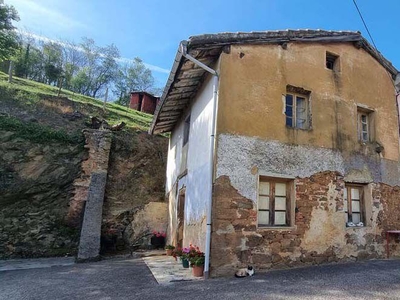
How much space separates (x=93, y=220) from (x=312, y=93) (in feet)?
26.6

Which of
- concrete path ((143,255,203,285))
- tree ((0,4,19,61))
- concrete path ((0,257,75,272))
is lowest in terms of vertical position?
concrete path ((0,257,75,272))

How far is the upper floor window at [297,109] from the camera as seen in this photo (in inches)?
282

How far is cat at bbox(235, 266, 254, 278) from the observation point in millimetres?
5427

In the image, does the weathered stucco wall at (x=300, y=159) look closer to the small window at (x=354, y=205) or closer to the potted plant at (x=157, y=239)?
the small window at (x=354, y=205)

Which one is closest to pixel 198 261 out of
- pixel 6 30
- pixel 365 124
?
pixel 365 124

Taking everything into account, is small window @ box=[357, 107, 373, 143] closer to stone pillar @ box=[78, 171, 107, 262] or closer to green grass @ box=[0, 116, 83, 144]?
stone pillar @ box=[78, 171, 107, 262]

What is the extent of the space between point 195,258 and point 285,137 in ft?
11.5

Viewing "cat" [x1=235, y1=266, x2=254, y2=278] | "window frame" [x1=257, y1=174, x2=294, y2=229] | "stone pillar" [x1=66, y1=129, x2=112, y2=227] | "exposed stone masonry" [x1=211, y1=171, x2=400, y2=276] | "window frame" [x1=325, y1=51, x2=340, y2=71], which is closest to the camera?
"cat" [x1=235, y1=266, x2=254, y2=278]

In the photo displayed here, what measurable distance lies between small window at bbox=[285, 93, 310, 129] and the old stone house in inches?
1.1

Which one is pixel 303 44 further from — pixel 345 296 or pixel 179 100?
pixel 345 296

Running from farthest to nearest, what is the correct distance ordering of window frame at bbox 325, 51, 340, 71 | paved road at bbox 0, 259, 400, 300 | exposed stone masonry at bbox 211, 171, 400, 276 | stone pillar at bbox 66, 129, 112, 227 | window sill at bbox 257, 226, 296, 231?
stone pillar at bbox 66, 129, 112, 227 → window frame at bbox 325, 51, 340, 71 → window sill at bbox 257, 226, 296, 231 → exposed stone masonry at bbox 211, 171, 400, 276 → paved road at bbox 0, 259, 400, 300

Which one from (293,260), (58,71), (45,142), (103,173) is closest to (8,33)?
(58,71)

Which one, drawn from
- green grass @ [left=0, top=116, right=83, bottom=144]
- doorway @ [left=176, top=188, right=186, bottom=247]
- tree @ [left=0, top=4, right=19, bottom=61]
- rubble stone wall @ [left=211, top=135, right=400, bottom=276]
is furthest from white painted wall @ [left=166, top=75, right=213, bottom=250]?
tree @ [left=0, top=4, right=19, bottom=61]

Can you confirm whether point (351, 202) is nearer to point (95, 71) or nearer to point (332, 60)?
point (332, 60)
